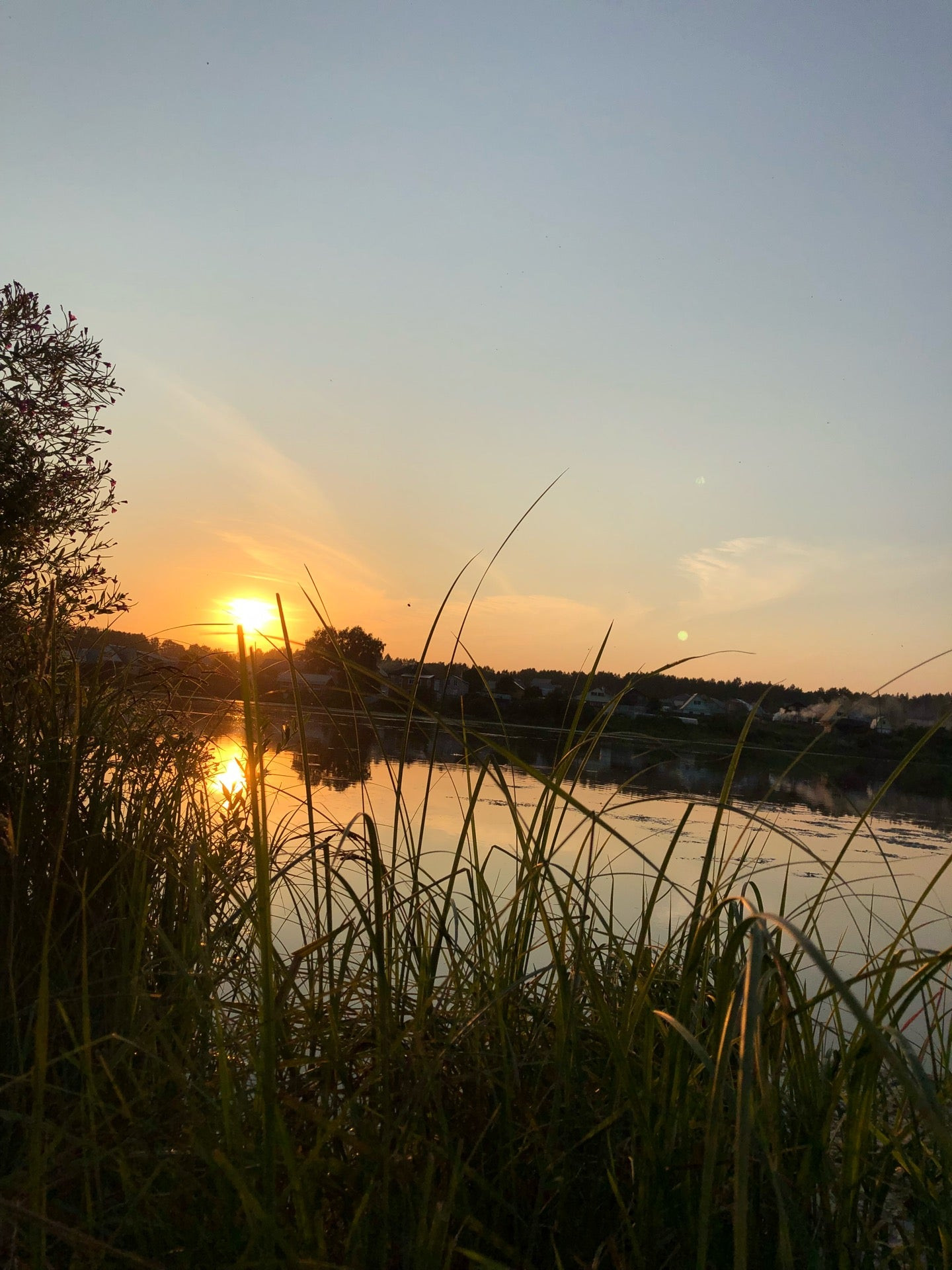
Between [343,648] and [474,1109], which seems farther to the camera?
[343,648]

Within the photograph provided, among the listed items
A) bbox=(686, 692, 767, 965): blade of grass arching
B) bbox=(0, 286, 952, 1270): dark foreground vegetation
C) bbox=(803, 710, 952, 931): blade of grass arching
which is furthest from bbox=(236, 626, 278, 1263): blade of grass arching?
bbox=(803, 710, 952, 931): blade of grass arching

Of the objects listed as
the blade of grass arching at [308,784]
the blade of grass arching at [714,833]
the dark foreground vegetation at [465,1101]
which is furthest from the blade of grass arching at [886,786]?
the blade of grass arching at [308,784]

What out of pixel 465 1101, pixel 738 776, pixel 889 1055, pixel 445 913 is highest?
pixel 889 1055

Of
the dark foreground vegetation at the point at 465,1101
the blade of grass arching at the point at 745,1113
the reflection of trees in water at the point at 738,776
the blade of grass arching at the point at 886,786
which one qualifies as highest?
the blade of grass arching at the point at 886,786

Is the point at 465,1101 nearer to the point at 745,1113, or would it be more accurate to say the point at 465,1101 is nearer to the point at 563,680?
the point at 745,1113

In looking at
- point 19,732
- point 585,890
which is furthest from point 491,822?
point 585,890

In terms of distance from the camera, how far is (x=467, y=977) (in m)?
1.52

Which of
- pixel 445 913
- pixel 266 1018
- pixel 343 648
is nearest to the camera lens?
pixel 266 1018

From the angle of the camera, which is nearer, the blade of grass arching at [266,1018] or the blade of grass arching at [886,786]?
the blade of grass arching at [266,1018]

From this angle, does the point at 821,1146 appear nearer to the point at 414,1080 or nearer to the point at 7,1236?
the point at 414,1080

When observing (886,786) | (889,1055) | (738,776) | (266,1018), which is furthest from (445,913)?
(738,776)

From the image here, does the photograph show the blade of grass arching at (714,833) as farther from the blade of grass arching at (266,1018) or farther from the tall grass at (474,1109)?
the blade of grass arching at (266,1018)

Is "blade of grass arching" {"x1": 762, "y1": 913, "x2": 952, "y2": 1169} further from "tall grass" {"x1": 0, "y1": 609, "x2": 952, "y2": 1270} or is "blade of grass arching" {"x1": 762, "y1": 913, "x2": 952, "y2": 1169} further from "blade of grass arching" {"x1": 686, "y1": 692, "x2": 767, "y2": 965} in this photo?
"blade of grass arching" {"x1": 686, "y1": 692, "x2": 767, "y2": 965}

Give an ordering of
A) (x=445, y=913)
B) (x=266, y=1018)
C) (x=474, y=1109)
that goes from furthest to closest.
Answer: (x=445, y=913)
(x=474, y=1109)
(x=266, y=1018)
